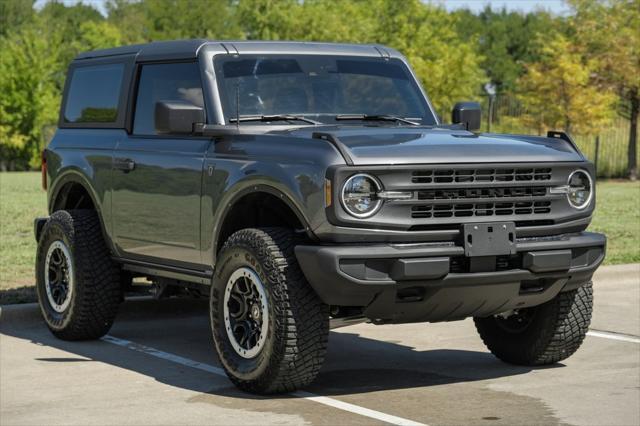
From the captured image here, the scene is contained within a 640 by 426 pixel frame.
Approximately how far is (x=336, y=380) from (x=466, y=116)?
7.41 feet

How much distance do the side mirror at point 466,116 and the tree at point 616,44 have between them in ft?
103

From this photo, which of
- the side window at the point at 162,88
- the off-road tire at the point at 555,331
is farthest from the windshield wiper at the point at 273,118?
the off-road tire at the point at 555,331

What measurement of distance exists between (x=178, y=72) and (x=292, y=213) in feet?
5.70

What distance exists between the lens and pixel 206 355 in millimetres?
8625

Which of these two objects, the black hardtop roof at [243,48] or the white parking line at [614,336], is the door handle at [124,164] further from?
the white parking line at [614,336]

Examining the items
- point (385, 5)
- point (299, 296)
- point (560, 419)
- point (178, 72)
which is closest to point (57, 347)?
point (178, 72)

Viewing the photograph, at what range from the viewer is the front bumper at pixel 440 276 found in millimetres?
6648

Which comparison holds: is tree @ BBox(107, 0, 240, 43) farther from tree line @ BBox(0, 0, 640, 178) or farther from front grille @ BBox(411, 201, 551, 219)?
front grille @ BBox(411, 201, 551, 219)

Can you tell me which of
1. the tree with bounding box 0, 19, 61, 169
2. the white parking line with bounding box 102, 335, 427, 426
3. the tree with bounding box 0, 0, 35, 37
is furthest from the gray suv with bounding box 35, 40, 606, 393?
the tree with bounding box 0, 0, 35, 37

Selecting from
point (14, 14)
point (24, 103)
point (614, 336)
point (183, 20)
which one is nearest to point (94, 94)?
point (614, 336)

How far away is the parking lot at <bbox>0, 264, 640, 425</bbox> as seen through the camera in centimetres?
663

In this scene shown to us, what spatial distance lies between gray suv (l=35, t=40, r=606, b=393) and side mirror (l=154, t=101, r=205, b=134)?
14 millimetres

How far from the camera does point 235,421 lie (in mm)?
6465

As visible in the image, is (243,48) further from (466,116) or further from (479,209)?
(479,209)
